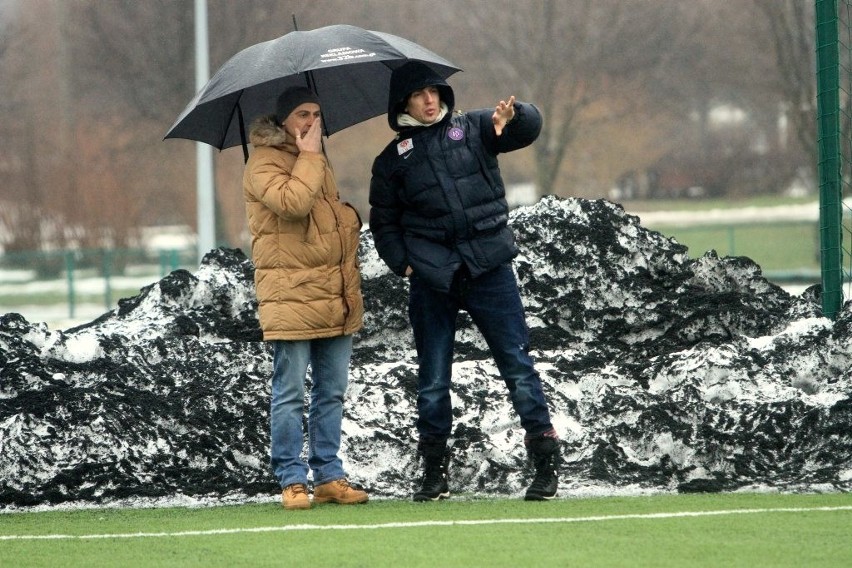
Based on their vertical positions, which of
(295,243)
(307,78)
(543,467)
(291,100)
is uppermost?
(307,78)

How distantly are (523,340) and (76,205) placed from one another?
2414 centimetres

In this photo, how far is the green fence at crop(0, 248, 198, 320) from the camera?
965 inches

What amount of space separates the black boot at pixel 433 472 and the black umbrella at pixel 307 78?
1.60 metres

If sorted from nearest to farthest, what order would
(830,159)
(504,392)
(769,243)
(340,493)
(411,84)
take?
(411,84)
(340,493)
(504,392)
(830,159)
(769,243)

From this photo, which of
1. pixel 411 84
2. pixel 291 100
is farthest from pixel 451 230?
pixel 291 100

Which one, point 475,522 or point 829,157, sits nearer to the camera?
point 475,522

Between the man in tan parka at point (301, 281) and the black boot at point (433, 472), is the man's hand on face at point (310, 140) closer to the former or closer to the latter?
the man in tan parka at point (301, 281)

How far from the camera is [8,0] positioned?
29.1 metres

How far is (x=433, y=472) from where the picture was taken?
5.93 metres

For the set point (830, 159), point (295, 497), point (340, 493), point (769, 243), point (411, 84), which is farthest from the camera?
point (769, 243)

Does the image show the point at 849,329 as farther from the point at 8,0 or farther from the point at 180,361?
the point at 8,0

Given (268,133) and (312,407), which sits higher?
(268,133)

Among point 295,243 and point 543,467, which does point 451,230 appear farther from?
point 543,467

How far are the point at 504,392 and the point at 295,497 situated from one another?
57.7 inches
